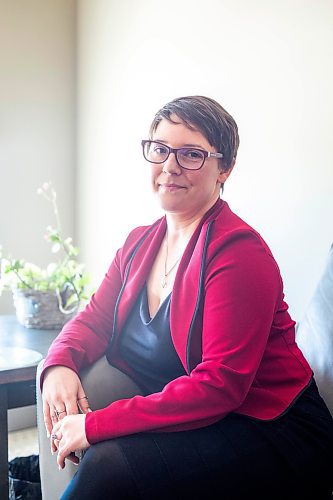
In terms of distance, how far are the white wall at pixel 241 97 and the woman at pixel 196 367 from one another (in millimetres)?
368

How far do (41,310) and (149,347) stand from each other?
0.74 meters

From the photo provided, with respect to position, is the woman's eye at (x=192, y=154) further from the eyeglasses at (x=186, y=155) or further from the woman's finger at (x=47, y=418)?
the woman's finger at (x=47, y=418)

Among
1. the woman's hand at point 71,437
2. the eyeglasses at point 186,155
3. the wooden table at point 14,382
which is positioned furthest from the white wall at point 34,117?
the woman's hand at point 71,437

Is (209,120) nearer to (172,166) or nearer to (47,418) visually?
(172,166)

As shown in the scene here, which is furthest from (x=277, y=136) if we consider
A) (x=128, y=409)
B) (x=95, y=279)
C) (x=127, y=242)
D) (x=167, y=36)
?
(x=95, y=279)

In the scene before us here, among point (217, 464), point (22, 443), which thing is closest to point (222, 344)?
point (217, 464)

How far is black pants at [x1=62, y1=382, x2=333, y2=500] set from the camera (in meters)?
0.92

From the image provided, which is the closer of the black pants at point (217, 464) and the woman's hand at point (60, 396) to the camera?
the black pants at point (217, 464)

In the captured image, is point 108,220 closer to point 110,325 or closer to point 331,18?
point 110,325

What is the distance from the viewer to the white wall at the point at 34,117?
2318 mm

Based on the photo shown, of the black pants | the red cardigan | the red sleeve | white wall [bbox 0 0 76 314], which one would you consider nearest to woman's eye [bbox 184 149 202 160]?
the red cardigan

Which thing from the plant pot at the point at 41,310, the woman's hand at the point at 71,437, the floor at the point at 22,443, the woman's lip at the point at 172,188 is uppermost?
the woman's lip at the point at 172,188

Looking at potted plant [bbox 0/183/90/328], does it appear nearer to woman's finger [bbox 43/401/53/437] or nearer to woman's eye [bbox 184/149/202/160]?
woman's finger [bbox 43/401/53/437]

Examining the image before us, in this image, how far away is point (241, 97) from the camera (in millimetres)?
1702
